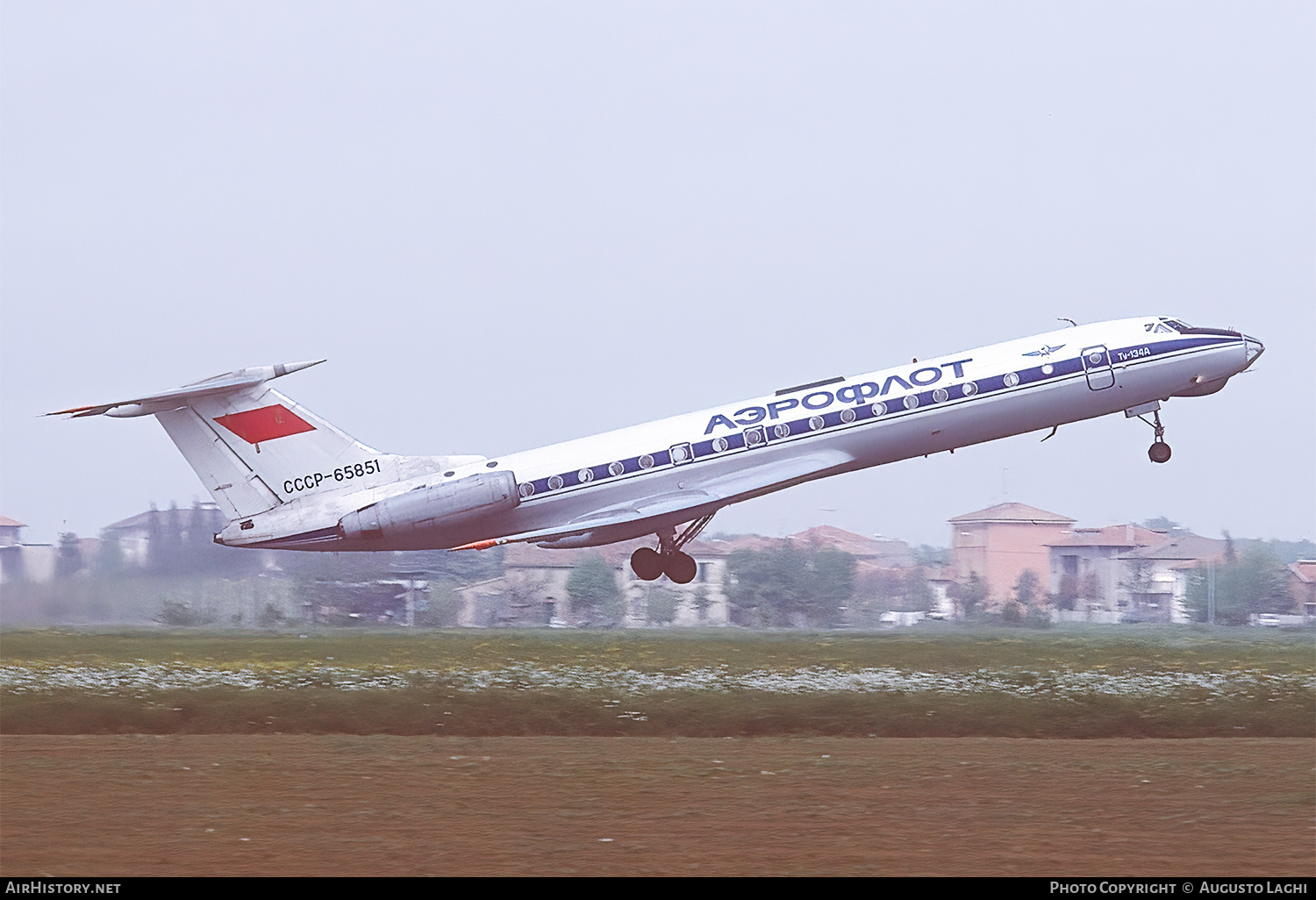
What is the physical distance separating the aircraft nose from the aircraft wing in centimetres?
875

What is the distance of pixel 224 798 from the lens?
81.6ft

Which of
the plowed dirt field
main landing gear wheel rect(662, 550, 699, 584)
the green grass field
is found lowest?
the plowed dirt field

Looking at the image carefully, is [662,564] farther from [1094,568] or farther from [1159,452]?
[1094,568]

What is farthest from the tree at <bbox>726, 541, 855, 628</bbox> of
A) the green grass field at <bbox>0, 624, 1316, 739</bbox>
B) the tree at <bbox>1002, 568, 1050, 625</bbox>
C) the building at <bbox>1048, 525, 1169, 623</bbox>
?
the building at <bbox>1048, 525, 1169, 623</bbox>

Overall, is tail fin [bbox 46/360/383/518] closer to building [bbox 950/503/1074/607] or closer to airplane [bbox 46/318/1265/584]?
airplane [bbox 46/318/1265/584]

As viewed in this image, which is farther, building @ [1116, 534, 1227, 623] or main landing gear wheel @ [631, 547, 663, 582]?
building @ [1116, 534, 1227, 623]

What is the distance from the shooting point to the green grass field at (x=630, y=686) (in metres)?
31.7

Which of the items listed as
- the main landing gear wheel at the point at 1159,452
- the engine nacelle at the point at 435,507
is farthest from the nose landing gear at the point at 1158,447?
the engine nacelle at the point at 435,507

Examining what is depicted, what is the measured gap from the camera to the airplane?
104ft

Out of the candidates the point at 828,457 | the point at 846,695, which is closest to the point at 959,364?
the point at 828,457

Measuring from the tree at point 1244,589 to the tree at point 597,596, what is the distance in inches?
593

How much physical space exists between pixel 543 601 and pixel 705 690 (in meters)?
7.95
